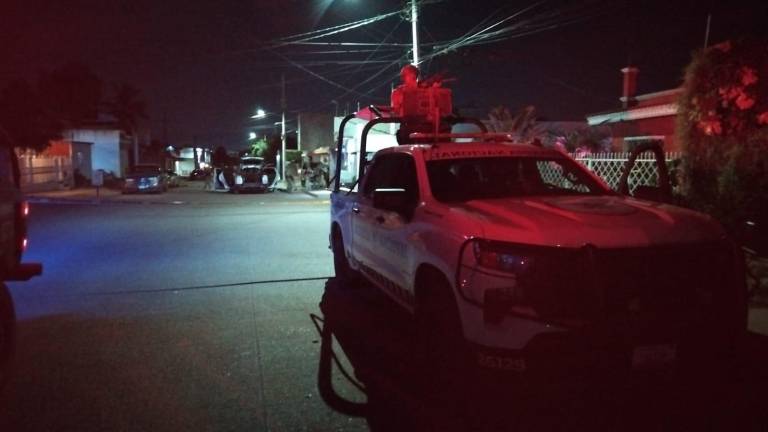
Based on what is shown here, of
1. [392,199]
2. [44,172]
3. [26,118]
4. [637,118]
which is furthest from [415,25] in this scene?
[26,118]

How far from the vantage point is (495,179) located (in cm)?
565

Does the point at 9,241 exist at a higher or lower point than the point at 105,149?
lower

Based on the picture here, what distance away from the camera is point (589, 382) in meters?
3.83

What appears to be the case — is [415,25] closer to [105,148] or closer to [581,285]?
[581,285]

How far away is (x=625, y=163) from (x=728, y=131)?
231 centimetres

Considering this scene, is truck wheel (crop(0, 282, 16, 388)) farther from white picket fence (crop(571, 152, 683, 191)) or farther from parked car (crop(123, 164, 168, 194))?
parked car (crop(123, 164, 168, 194))

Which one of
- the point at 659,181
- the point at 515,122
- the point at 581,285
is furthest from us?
→ the point at 515,122

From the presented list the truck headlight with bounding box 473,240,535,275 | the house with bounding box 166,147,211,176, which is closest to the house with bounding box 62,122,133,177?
the truck headlight with bounding box 473,240,535,275

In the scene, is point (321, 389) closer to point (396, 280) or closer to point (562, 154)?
point (396, 280)

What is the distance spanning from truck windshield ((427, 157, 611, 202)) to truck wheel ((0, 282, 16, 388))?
3.37 metres

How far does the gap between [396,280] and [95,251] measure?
338 inches

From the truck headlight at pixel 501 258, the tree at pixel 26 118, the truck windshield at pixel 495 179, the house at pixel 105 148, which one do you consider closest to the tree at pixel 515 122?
the truck windshield at pixel 495 179

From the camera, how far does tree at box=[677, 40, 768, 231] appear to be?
7598 mm

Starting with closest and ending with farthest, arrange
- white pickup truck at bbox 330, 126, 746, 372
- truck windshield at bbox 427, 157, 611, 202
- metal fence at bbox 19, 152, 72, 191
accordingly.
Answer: white pickup truck at bbox 330, 126, 746, 372, truck windshield at bbox 427, 157, 611, 202, metal fence at bbox 19, 152, 72, 191
